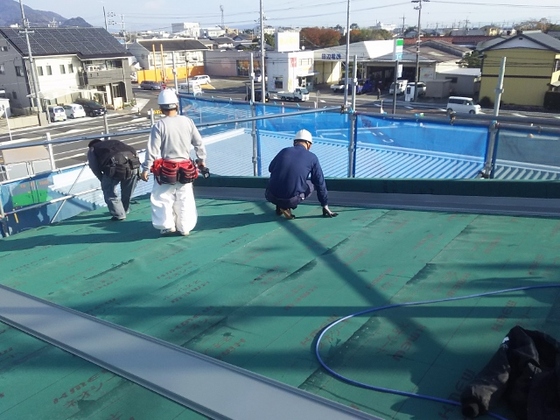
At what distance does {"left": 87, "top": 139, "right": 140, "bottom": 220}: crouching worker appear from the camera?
18.3ft

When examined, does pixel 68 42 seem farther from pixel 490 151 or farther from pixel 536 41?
pixel 490 151

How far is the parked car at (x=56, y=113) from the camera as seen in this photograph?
35.4m

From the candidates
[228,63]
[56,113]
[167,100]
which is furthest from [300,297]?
[228,63]

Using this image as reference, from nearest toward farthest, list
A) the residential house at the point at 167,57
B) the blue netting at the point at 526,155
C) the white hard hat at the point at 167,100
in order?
the white hard hat at the point at 167,100
the blue netting at the point at 526,155
the residential house at the point at 167,57

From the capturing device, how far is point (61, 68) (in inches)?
1500

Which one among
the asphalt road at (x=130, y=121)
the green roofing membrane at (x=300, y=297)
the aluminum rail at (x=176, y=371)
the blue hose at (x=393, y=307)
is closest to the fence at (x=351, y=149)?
the green roofing membrane at (x=300, y=297)

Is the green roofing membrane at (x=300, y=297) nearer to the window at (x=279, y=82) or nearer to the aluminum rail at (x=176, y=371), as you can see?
the aluminum rail at (x=176, y=371)

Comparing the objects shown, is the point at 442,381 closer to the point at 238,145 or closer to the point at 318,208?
the point at 318,208

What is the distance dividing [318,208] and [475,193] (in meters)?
1.70

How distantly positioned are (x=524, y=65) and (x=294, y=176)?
35.1 metres

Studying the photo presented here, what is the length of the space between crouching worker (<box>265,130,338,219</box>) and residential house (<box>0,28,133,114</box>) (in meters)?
34.2

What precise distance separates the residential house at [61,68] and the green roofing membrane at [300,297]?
3431cm

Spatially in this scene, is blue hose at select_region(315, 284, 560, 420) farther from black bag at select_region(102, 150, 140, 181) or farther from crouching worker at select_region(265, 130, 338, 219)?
black bag at select_region(102, 150, 140, 181)

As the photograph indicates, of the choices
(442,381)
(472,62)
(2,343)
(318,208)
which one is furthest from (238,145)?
(472,62)
